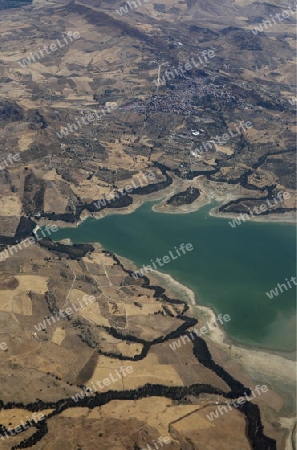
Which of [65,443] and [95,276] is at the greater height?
[65,443]

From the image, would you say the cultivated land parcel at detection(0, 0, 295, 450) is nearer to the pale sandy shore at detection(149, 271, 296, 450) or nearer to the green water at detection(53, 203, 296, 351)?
the pale sandy shore at detection(149, 271, 296, 450)

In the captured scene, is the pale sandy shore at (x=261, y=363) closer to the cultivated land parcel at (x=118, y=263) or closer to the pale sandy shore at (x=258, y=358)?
the pale sandy shore at (x=258, y=358)

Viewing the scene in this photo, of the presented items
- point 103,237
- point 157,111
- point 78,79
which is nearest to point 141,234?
point 103,237

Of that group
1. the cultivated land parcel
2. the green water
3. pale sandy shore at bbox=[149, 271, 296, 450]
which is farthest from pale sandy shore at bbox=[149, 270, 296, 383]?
the green water

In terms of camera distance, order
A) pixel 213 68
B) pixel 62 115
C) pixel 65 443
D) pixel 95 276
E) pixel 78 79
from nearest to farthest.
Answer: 1. pixel 65 443
2. pixel 95 276
3. pixel 62 115
4. pixel 78 79
5. pixel 213 68

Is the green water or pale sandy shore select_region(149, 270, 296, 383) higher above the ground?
pale sandy shore select_region(149, 270, 296, 383)

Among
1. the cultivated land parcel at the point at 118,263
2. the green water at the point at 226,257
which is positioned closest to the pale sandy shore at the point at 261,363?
the cultivated land parcel at the point at 118,263

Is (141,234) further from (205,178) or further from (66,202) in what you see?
(205,178)

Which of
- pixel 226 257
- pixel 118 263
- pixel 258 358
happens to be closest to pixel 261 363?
pixel 258 358

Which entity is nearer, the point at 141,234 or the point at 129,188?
the point at 141,234
